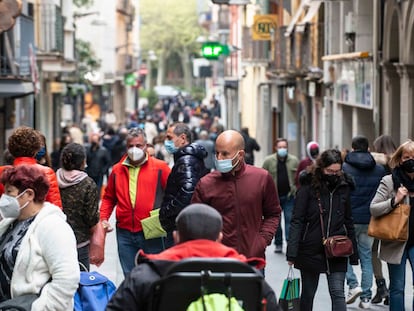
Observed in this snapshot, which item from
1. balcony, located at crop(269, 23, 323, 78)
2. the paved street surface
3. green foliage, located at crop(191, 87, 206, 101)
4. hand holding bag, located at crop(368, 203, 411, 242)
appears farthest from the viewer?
green foliage, located at crop(191, 87, 206, 101)

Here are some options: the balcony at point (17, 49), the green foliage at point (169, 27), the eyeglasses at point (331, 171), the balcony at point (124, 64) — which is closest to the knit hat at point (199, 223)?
the eyeglasses at point (331, 171)

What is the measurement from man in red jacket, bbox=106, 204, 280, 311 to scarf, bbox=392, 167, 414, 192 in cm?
577

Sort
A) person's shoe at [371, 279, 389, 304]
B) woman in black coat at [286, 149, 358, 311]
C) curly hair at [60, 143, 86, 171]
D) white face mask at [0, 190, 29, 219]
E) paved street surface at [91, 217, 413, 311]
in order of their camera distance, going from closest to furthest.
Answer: white face mask at [0, 190, 29, 219], woman in black coat at [286, 149, 358, 311], curly hair at [60, 143, 86, 171], paved street surface at [91, 217, 413, 311], person's shoe at [371, 279, 389, 304]

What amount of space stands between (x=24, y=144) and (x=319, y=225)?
258 centimetres

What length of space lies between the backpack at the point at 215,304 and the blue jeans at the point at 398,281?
6212 millimetres

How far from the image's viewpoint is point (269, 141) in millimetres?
48438

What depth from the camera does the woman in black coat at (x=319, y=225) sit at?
11.1m

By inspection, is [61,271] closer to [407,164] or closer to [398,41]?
[407,164]

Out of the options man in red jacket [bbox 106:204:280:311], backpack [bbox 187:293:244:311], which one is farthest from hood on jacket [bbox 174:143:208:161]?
backpack [bbox 187:293:244:311]

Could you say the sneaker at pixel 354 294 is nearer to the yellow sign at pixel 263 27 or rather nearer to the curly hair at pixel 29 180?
the curly hair at pixel 29 180

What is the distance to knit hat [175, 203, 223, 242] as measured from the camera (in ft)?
19.8

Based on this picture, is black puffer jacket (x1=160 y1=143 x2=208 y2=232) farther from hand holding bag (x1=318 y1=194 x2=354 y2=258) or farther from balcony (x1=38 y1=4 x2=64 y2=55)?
balcony (x1=38 y1=4 x2=64 y2=55)

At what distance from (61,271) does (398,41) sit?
17.7 metres

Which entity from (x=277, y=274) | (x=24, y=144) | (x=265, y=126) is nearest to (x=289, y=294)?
(x=24, y=144)
